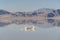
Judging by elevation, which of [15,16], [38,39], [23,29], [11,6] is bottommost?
[38,39]

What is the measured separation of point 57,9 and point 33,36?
1.23 ft

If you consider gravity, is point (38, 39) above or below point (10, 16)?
below

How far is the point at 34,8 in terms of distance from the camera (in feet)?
4.92

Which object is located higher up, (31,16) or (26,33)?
(31,16)

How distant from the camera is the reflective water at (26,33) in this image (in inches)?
58.7

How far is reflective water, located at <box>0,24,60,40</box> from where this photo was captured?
149 centimetres

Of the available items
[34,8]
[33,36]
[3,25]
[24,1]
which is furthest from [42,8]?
[3,25]

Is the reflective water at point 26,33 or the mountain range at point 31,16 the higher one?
the mountain range at point 31,16

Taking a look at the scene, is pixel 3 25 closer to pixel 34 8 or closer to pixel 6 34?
pixel 6 34

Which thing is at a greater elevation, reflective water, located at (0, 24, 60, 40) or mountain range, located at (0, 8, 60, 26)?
mountain range, located at (0, 8, 60, 26)

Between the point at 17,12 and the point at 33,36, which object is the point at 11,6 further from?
the point at 33,36

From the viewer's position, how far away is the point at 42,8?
1.50 metres

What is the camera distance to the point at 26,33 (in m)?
1.50

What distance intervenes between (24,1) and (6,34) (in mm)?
390
